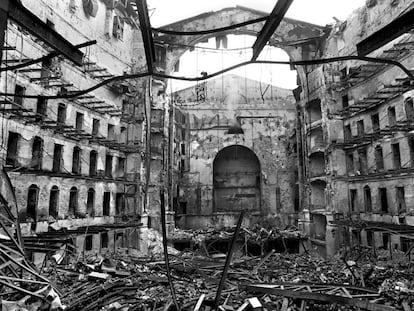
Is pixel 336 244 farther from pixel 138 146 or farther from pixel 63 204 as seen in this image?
pixel 63 204

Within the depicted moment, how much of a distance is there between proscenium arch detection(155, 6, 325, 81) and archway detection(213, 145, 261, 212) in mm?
14623

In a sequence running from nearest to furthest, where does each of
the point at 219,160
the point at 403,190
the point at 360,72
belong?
the point at 403,190
the point at 360,72
the point at 219,160

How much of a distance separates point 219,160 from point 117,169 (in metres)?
17.8

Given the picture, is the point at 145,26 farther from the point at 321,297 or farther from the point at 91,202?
the point at 91,202

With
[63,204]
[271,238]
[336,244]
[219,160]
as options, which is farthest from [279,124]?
[63,204]

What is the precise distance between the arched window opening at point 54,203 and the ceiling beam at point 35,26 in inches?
606

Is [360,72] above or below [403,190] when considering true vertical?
above

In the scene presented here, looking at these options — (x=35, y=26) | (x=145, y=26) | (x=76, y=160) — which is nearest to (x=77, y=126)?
(x=76, y=160)

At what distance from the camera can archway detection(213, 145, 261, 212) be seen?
39.2 meters

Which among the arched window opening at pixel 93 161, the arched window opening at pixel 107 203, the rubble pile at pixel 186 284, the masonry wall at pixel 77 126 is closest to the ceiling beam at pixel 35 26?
the rubble pile at pixel 186 284

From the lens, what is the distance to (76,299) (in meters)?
8.71

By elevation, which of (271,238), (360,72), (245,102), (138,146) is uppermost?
(245,102)

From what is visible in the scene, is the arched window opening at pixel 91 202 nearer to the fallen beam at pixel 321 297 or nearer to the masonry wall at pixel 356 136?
A: the fallen beam at pixel 321 297

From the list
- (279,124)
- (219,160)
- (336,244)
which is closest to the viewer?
(336,244)
